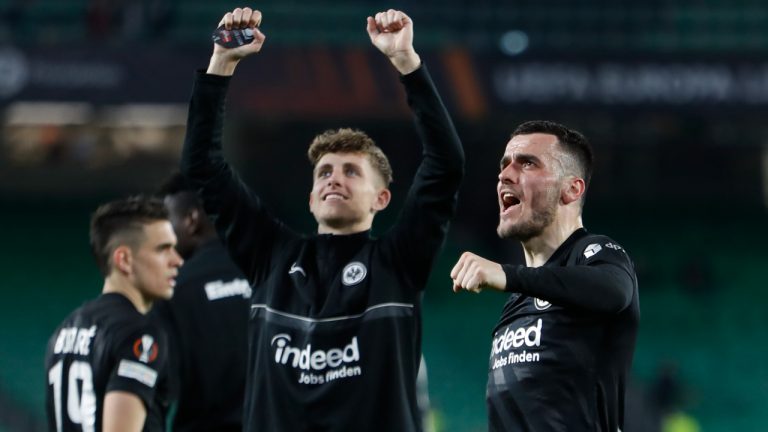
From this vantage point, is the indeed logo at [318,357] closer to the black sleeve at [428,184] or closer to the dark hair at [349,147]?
the black sleeve at [428,184]

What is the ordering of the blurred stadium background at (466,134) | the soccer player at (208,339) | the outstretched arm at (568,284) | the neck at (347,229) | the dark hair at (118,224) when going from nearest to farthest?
the outstretched arm at (568,284), the neck at (347,229), the dark hair at (118,224), the soccer player at (208,339), the blurred stadium background at (466,134)

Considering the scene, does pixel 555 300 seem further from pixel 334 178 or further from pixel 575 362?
pixel 334 178

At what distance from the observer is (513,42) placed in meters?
16.0

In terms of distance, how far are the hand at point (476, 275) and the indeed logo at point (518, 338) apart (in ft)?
1.56

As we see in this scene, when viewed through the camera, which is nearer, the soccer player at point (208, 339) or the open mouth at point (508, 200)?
the open mouth at point (508, 200)

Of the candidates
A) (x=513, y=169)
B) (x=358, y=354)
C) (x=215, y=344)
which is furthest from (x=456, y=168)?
(x=215, y=344)

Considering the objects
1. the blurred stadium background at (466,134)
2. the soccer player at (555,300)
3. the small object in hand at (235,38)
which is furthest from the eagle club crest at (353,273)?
the blurred stadium background at (466,134)

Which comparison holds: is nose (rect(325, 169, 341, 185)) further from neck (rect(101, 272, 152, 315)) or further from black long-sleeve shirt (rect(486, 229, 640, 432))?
neck (rect(101, 272, 152, 315))

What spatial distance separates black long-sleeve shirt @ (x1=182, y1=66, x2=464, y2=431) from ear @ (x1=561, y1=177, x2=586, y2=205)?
0.44 meters

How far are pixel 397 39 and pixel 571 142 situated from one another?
27.5 inches

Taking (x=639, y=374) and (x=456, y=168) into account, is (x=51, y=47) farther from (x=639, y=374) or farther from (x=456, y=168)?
(x=456, y=168)

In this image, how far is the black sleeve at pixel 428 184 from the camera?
4.40m

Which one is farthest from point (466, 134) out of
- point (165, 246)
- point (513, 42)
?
point (165, 246)

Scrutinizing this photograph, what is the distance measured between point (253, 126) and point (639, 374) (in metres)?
6.69
